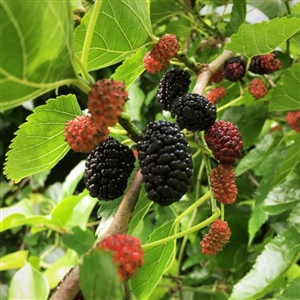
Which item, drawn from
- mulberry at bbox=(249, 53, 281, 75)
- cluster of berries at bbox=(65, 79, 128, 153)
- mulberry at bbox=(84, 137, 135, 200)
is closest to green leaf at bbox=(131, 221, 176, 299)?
mulberry at bbox=(84, 137, 135, 200)

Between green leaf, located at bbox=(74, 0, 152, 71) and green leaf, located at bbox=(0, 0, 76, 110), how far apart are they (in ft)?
0.56

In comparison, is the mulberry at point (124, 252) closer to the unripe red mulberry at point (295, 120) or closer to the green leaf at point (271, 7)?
the unripe red mulberry at point (295, 120)

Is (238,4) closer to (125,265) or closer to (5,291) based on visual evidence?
(125,265)

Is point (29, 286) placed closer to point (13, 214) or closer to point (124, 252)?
point (13, 214)

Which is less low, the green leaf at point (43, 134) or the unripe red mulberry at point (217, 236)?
the green leaf at point (43, 134)

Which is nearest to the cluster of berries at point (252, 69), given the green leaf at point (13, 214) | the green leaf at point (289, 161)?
the green leaf at point (289, 161)

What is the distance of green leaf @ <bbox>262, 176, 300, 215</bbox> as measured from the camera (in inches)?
27.5

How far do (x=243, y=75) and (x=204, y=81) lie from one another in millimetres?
114

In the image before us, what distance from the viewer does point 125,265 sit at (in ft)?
1.02

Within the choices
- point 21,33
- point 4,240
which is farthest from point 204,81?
point 4,240

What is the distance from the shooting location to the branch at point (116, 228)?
12.2 inches

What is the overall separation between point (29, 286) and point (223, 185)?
1.39ft

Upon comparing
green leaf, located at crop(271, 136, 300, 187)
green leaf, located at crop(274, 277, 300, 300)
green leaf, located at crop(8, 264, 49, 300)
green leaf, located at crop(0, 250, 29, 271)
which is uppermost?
green leaf, located at crop(271, 136, 300, 187)

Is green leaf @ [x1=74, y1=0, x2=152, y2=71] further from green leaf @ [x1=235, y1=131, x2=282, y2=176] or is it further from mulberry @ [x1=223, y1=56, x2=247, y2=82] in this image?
green leaf @ [x1=235, y1=131, x2=282, y2=176]
